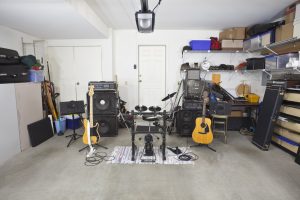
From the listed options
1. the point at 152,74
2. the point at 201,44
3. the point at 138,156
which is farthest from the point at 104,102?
the point at 201,44

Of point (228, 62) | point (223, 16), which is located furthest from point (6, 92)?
point (228, 62)

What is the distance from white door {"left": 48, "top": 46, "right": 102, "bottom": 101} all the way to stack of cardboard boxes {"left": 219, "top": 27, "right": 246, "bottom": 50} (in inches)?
129

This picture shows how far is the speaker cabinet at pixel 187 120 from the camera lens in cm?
371

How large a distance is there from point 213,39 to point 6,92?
4558mm

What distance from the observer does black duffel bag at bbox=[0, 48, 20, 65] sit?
306cm

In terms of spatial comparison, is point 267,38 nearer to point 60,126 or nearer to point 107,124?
point 107,124

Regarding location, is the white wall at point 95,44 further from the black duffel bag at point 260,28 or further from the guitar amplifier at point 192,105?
the black duffel bag at point 260,28

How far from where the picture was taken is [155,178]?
2.35 metres

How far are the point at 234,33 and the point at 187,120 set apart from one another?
8.38 feet

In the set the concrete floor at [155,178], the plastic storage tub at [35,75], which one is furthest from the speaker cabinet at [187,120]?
the plastic storage tub at [35,75]

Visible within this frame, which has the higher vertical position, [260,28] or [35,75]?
[260,28]

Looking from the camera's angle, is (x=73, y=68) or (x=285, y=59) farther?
(x=73, y=68)

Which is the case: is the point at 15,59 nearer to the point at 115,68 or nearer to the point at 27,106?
the point at 27,106

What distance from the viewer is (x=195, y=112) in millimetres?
3709
